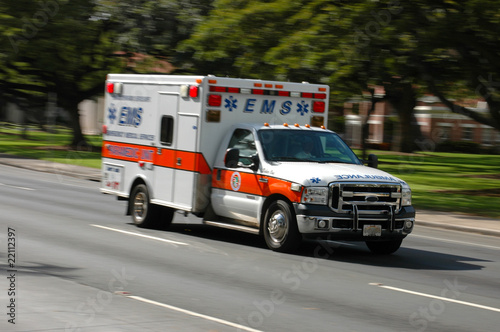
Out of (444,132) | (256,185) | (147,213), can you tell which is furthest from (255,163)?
(444,132)

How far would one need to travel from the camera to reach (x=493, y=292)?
9.69 metres

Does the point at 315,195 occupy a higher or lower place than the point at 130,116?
lower

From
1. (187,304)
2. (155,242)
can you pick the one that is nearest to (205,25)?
(155,242)

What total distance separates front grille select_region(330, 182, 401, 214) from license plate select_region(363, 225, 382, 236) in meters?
0.21

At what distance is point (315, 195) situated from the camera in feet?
37.5

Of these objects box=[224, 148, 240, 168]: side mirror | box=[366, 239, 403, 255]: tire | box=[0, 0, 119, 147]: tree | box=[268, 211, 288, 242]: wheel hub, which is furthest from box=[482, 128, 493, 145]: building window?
box=[268, 211, 288, 242]: wheel hub

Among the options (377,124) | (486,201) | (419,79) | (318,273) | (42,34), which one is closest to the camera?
(318,273)

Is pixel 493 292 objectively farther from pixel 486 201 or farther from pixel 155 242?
pixel 486 201

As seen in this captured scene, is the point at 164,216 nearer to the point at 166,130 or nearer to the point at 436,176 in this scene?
the point at 166,130

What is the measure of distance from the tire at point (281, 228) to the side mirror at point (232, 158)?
3.65ft

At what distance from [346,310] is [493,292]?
97.9 inches

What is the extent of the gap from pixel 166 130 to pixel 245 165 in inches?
81.3

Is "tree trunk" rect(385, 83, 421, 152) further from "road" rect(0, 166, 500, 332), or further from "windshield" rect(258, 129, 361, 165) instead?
"road" rect(0, 166, 500, 332)

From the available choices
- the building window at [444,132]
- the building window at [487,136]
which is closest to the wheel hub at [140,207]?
the building window at [487,136]
